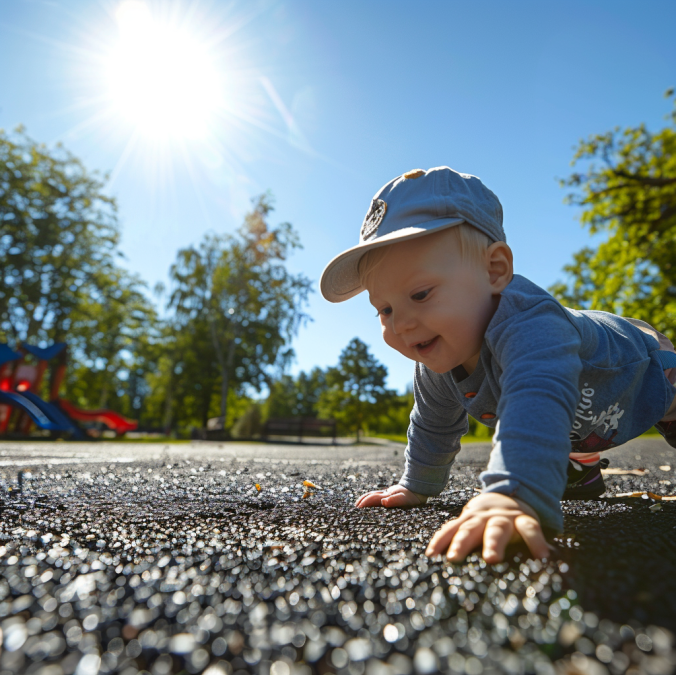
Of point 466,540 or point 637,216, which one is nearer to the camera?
point 466,540

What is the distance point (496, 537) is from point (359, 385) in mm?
31547

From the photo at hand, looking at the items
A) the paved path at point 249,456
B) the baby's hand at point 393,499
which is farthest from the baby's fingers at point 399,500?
the paved path at point 249,456

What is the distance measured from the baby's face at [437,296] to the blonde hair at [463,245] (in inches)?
0.6

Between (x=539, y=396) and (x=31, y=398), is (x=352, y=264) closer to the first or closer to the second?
(x=539, y=396)

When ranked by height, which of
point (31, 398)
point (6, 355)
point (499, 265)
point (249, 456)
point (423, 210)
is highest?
point (6, 355)

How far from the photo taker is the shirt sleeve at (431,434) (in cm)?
179

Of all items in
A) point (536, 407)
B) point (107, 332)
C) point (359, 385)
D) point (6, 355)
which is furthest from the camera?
point (359, 385)

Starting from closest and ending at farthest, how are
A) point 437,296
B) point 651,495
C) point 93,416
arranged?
point 437,296 → point 651,495 → point 93,416

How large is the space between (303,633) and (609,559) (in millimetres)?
548

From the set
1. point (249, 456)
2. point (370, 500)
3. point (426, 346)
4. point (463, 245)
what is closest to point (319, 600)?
point (370, 500)

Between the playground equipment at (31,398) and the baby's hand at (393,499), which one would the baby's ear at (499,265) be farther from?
the playground equipment at (31,398)

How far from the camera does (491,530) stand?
822 millimetres

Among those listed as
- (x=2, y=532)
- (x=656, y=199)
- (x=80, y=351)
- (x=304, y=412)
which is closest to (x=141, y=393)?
(x=304, y=412)

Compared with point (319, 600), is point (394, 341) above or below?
above
